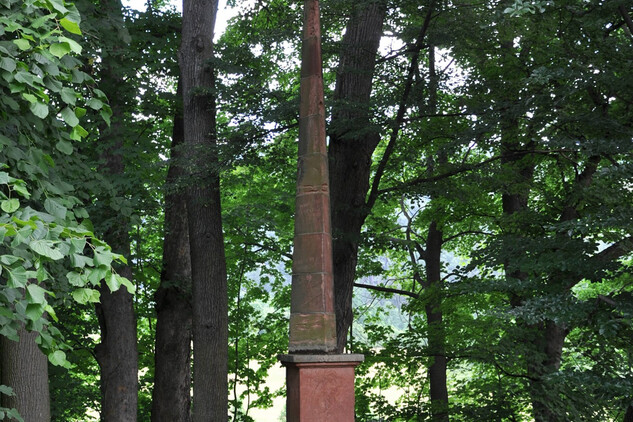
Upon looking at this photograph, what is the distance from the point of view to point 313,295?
511cm

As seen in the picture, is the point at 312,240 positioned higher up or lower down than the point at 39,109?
lower down

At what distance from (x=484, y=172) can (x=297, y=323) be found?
6253mm

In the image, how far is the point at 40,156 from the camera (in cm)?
460

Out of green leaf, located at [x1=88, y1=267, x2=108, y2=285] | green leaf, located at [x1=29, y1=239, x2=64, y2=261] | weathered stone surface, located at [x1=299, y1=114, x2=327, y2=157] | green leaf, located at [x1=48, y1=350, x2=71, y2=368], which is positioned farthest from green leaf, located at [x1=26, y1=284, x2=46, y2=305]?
weathered stone surface, located at [x1=299, y1=114, x2=327, y2=157]

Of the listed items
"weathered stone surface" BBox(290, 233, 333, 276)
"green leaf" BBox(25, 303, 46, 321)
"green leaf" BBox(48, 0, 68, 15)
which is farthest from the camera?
"weathered stone surface" BBox(290, 233, 333, 276)

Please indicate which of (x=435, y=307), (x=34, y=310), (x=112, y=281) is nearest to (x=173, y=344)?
(x=435, y=307)

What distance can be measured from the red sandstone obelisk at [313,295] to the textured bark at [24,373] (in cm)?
399

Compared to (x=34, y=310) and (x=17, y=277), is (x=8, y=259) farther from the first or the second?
(x=34, y=310)

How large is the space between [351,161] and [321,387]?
5811 mm

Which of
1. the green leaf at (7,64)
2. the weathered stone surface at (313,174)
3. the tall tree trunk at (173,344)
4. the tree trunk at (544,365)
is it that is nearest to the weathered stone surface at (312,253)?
the weathered stone surface at (313,174)

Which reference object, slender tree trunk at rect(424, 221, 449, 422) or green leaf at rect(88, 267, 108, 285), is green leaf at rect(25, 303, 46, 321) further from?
slender tree trunk at rect(424, 221, 449, 422)

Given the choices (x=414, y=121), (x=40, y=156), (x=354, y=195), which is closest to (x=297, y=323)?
(x=40, y=156)

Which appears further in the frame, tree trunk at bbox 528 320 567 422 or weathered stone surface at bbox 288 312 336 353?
tree trunk at bbox 528 320 567 422

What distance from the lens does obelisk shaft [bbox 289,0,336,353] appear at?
5.06 meters
